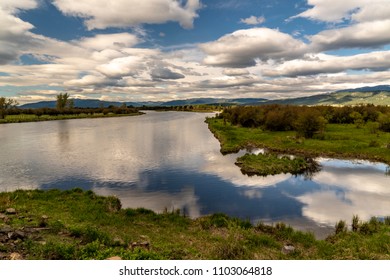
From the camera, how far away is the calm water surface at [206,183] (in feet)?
84.6

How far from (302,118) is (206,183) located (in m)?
45.3

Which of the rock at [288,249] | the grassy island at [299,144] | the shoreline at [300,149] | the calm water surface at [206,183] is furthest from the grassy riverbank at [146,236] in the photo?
the shoreline at [300,149]

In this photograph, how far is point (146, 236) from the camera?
1780 centimetres

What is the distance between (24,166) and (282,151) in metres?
44.4

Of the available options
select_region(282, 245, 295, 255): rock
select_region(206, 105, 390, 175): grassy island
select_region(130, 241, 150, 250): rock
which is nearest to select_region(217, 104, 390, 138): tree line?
select_region(206, 105, 390, 175): grassy island

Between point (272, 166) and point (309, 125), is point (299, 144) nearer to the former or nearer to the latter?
point (309, 125)

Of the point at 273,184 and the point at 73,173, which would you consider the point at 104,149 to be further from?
the point at 273,184

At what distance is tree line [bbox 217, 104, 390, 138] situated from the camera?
230 feet

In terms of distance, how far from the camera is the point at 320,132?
74.2 m

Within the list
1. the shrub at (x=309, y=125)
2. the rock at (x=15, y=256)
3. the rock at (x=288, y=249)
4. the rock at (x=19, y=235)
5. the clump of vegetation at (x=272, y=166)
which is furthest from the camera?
the shrub at (x=309, y=125)

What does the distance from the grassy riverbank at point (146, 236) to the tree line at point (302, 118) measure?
5107 cm

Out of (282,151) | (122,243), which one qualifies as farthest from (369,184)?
(122,243)

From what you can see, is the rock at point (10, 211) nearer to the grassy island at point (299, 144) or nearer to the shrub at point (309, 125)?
the grassy island at point (299, 144)

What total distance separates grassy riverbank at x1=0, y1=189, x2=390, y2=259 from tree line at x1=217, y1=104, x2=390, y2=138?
5107cm
